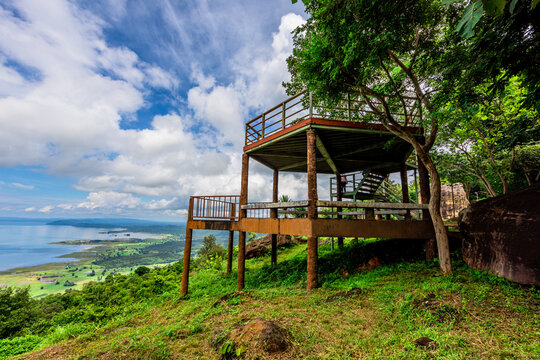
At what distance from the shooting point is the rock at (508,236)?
5621mm

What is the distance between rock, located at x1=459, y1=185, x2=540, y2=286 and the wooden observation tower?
156cm

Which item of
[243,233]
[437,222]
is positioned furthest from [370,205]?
[243,233]

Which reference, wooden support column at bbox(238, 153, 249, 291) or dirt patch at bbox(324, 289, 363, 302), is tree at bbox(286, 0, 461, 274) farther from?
wooden support column at bbox(238, 153, 249, 291)

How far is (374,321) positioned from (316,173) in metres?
5.07

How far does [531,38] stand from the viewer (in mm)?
5379

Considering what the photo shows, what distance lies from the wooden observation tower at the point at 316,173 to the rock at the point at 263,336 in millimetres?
3520

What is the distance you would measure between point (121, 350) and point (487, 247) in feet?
33.1

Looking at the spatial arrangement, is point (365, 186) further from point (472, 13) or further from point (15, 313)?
point (15, 313)

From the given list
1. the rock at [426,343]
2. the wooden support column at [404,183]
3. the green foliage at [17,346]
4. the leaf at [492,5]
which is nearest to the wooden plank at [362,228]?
the rock at [426,343]

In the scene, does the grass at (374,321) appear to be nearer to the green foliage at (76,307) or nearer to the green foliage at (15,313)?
the green foliage at (76,307)

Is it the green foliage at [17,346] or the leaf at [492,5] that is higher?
the leaf at [492,5]

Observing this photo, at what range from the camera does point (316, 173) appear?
29.1 ft

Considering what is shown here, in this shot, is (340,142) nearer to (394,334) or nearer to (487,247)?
(487,247)

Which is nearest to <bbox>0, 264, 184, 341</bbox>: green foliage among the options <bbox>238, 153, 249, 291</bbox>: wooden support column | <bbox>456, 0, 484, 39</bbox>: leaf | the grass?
the grass
